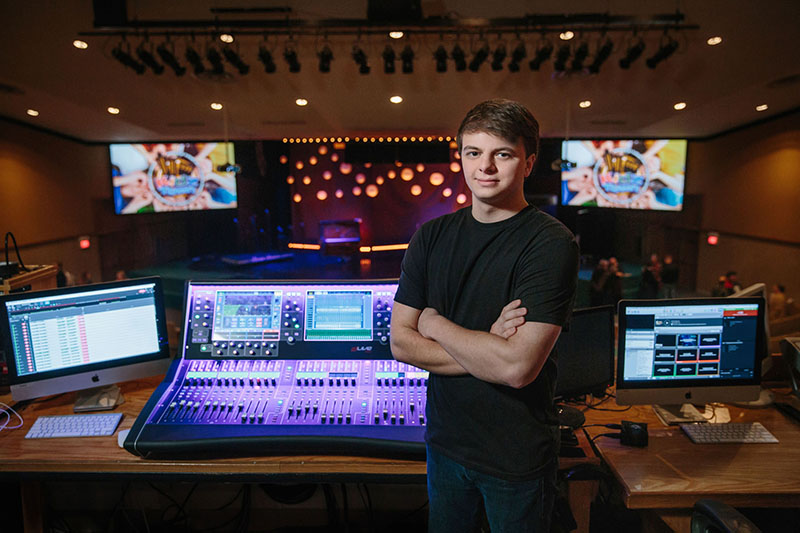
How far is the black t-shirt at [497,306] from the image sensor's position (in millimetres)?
1087

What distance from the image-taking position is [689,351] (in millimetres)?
1728

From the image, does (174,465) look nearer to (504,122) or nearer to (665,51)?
(504,122)

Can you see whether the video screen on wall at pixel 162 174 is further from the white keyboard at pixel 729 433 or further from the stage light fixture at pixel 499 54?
the white keyboard at pixel 729 433

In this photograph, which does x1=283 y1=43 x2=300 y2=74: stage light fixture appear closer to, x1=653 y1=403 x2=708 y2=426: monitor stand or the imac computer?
the imac computer

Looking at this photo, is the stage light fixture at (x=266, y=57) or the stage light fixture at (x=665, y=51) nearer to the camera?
the stage light fixture at (x=665, y=51)

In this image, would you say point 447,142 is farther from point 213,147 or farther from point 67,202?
point 67,202

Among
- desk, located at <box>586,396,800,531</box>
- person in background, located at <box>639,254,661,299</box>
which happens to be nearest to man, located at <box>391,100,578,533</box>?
desk, located at <box>586,396,800,531</box>

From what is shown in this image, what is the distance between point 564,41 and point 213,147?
25.7ft

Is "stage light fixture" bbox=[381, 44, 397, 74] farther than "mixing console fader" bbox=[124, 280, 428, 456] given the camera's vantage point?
Yes

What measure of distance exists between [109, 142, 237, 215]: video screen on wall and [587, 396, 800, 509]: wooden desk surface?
10231 mm

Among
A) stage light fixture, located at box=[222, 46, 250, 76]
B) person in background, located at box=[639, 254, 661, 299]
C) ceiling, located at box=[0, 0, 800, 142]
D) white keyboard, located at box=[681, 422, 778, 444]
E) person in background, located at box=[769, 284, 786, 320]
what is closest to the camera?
white keyboard, located at box=[681, 422, 778, 444]

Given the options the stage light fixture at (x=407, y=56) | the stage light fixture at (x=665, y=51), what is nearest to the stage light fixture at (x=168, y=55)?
the stage light fixture at (x=407, y=56)

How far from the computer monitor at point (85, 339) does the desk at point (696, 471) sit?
1.70m

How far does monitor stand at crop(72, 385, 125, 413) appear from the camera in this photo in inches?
69.5
